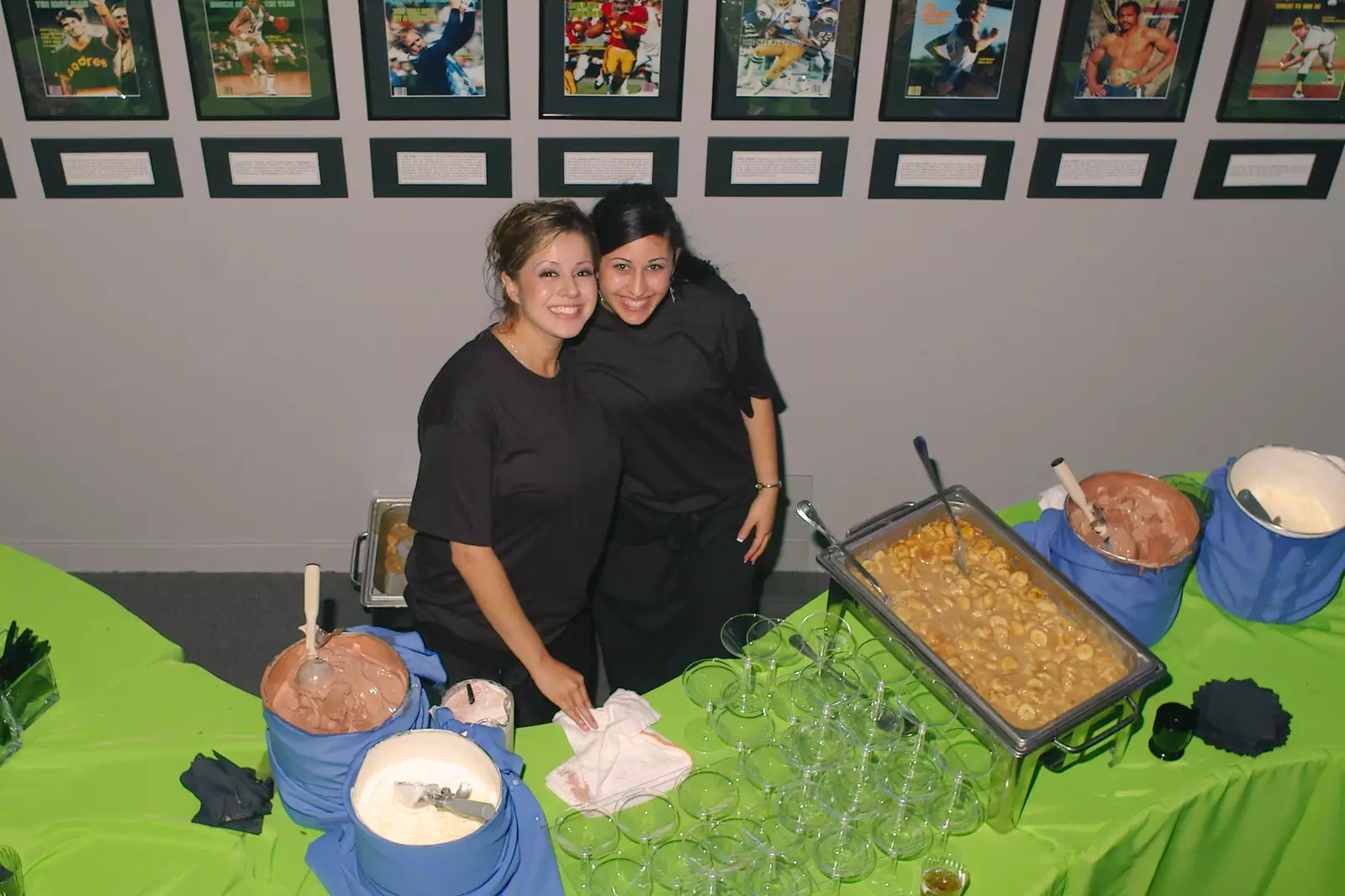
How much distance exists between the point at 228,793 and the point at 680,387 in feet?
4.28

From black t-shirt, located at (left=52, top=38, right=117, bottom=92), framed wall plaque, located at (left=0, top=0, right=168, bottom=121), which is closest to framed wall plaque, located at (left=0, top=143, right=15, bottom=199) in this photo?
framed wall plaque, located at (left=0, top=0, right=168, bottom=121)

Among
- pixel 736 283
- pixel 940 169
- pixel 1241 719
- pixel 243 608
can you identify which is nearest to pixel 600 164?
pixel 736 283

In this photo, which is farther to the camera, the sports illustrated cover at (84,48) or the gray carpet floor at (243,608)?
the gray carpet floor at (243,608)

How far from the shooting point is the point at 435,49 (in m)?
3.06

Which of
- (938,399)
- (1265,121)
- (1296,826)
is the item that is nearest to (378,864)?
(1296,826)

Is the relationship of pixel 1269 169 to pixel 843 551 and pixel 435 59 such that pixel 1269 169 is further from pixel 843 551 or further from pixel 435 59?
pixel 435 59

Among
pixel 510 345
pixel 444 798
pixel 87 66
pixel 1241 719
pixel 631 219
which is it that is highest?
pixel 87 66

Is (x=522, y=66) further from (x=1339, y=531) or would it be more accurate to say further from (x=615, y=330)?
(x=1339, y=531)

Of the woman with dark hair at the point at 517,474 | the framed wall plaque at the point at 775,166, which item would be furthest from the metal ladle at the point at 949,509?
the framed wall plaque at the point at 775,166

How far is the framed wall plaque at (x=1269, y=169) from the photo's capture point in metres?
3.36

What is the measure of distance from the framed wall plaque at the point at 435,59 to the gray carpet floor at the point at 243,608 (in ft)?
5.44

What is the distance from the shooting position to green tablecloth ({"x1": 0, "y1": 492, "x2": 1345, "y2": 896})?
1916mm

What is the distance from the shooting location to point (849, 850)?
1.90 meters

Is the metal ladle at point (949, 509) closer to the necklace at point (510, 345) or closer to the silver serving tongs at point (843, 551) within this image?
the silver serving tongs at point (843, 551)
